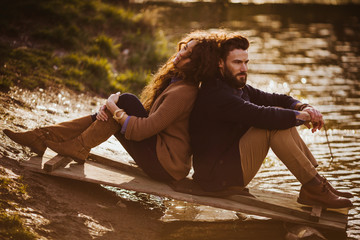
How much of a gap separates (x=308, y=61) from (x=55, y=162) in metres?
9.19

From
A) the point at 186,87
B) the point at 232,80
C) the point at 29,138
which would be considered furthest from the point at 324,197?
the point at 29,138

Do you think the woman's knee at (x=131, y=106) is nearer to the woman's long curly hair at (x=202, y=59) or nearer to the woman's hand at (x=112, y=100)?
the woman's hand at (x=112, y=100)

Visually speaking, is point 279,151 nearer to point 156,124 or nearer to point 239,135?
point 239,135

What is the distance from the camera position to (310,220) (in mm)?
4406

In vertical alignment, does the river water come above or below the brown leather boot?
above

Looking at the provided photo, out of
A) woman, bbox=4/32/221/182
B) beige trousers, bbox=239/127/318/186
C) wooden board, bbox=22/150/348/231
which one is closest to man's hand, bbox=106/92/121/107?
woman, bbox=4/32/221/182

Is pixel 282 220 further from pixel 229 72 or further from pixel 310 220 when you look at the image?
pixel 229 72

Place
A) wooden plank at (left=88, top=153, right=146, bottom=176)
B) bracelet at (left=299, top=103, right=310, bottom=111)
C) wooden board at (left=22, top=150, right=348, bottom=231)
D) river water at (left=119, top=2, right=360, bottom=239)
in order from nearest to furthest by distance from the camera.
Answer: wooden board at (left=22, top=150, right=348, bottom=231) < bracelet at (left=299, top=103, right=310, bottom=111) < wooden plank at (left=88, top=153, right=146, bottom=176) < river water at (left=119, top=2, right=360, bottom=239)

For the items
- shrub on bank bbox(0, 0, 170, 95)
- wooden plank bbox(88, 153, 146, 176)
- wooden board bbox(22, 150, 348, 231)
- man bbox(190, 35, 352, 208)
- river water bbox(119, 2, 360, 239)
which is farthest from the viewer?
shrub on bank bbox(0, 0, 170, 95)

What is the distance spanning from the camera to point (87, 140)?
15.6ft

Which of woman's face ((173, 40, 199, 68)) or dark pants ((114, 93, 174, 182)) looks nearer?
woman's face ((173, 40, 199, 68))

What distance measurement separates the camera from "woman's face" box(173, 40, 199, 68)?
452 cm

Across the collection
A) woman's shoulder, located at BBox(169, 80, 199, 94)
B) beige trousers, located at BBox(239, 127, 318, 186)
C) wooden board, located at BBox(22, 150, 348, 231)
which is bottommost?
wooden board, located at BBox(22, 150, 348, 231)

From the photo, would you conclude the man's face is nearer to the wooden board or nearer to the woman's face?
the woman's face
